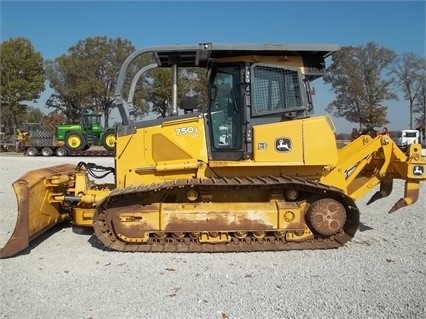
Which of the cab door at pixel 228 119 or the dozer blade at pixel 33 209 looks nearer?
the dozer blade at pixel 33 209

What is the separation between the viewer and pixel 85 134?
31016mm

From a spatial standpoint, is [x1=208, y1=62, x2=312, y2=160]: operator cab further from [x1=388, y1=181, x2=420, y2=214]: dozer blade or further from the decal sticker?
[x1=388, y1=181, x2=420, y2=214]: dozer blade

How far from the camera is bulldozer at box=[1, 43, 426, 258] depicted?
229 inches

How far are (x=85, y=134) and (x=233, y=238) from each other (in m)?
27.0

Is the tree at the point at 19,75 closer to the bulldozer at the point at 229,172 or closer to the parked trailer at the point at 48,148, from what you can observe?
the parked trailer at the point at 48,148

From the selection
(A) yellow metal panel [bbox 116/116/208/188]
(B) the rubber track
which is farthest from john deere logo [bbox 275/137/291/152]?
(A) yellow metal panel [bbox 116/116/208/188]

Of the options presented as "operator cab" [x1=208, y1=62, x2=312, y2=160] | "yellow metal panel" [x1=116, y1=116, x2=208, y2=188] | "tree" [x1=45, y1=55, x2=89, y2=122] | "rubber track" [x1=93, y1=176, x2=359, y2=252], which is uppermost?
"tree" [x1=45, y1=55, x2=89, y2=122]

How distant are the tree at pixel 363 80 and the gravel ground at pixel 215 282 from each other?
135 feet

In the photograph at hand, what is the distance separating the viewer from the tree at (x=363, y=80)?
45.0 m

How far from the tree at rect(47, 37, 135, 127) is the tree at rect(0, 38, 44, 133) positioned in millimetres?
4870

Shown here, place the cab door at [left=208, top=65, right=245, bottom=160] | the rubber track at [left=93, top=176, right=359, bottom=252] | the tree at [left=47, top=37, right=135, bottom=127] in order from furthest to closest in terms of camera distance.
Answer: the tree at [left=47, top=37, right=135, bottom=127] < the cab door at [left=208, top=65, right=245, bottom=160] < the rubber track at [left=93, top=176, right=359, bottom=252]

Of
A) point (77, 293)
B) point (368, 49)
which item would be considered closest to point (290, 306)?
point (77, 293)

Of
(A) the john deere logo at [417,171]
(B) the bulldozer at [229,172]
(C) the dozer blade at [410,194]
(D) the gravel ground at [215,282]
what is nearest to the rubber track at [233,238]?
(B) the bulldozer at [229,172]

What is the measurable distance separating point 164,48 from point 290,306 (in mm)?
3825
